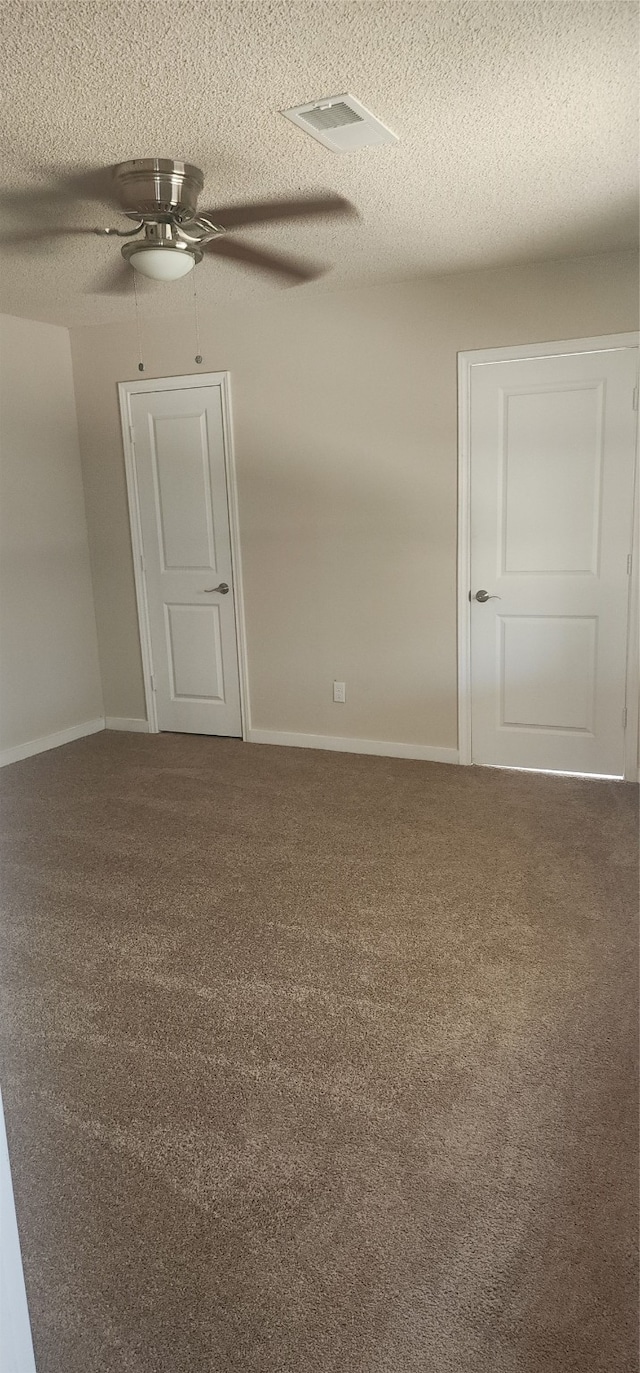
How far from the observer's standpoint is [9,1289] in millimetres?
1024

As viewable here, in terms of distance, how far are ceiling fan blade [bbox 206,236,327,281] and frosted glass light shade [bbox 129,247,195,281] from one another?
41 cm

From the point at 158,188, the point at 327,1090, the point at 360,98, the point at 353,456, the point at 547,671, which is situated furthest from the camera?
the point at 353,456

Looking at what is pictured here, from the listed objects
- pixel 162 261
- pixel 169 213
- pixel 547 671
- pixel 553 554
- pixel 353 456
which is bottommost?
pixel 547 671

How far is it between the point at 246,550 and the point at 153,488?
743 millimetres

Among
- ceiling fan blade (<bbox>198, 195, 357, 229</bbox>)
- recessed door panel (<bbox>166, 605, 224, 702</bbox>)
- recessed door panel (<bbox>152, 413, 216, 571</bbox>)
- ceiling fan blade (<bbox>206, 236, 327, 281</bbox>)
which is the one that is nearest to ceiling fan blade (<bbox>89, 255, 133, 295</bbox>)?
ceiling fan blade (<bbox>206, 236, 327, 281</bbox>)

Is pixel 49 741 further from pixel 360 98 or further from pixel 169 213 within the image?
pixel 360 98

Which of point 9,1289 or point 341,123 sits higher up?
point 341,123

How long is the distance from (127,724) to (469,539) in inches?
104

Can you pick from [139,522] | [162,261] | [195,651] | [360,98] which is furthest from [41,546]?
[360,98]

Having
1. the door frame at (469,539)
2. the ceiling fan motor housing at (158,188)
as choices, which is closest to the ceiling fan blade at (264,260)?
the ceiling fan motor housing at (158,188)

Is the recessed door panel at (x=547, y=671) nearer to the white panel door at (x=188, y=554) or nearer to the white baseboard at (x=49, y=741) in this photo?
the white panel door at (x=188, y=554)

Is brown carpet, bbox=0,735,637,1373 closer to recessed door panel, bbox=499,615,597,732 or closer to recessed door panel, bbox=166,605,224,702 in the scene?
recessed door panel, bbox=499,615,597,732

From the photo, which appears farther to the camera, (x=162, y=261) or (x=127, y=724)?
(x=127, y=724)

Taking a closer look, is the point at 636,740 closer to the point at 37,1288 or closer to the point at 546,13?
the point at 546,13
